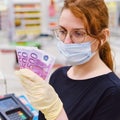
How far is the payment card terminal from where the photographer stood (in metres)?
1.36

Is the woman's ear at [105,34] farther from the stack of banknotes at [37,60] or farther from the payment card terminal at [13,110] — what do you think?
the payment card terminal at [13,110]

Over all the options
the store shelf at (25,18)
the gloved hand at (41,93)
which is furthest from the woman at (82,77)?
the store shelf at (25,18)

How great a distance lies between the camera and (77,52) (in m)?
1.26

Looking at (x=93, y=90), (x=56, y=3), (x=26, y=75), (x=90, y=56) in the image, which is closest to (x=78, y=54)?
(x=90, y=56)

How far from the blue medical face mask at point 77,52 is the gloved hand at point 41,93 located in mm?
215

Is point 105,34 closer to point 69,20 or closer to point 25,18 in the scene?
point 69,20

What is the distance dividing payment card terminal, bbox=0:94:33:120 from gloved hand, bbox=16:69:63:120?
297 millimetres

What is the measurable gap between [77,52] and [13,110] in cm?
42

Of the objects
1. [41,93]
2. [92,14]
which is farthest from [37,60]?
[92,14]

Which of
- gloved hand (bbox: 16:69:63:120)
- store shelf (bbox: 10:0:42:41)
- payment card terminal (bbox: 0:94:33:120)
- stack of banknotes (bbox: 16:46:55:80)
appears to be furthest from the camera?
store shelf (bbox: 10:0:42:41)

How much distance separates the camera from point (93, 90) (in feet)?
3.88

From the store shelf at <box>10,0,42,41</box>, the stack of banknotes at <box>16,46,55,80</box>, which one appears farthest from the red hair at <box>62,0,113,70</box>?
the store shelf at <box>10,0,42,41</box>

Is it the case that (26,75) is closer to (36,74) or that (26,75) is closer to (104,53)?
(36,74)

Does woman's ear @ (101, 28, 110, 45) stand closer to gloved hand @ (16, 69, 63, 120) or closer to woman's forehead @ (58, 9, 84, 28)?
woman's forehead @ (58, 9, 84, 28)
